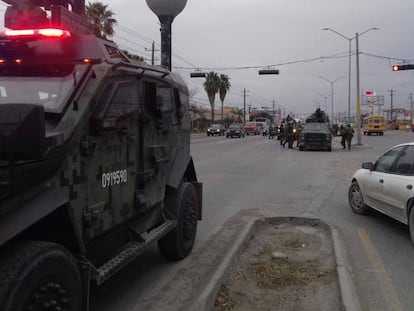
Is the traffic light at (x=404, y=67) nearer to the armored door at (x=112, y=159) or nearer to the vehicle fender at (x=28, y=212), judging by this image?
the armored door at (x=112, y=159)

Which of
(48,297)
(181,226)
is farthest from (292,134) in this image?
(48,297)

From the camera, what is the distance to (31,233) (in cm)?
355

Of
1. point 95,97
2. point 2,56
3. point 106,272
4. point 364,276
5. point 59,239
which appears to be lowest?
point 364,276

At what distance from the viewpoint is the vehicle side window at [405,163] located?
7637 mm

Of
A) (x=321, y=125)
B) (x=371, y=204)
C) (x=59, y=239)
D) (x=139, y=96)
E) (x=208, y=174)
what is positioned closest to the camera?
(x=59, y=239)

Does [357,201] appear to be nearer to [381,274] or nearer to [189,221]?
[381,274]

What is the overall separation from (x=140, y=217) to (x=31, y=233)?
5.67 ft

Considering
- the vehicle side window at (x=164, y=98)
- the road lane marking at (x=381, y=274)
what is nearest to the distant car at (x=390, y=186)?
the road lane marking at (x=381, y=274)

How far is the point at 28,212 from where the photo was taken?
10.6 ft

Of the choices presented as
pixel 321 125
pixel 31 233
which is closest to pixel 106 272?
pixel 31 233

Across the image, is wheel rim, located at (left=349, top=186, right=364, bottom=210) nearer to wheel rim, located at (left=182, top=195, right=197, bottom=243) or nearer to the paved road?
the paved road

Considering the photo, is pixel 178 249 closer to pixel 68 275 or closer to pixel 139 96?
pixel 139 96

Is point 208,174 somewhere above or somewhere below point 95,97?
below

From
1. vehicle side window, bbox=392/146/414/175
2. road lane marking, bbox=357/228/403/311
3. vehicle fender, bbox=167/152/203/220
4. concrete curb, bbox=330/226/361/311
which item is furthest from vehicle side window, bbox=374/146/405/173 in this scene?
vehicle fender, bbox=167/152/203/220
